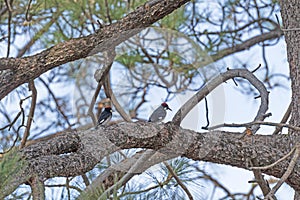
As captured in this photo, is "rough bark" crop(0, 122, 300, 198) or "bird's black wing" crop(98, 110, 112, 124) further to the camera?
"bird's black wing" crop(98, 110, 112, 124)

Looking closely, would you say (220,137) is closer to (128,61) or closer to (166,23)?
(128,61)

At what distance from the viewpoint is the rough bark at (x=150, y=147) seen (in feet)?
2.87

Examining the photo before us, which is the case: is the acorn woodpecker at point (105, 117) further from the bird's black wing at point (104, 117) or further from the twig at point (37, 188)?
the twig at point (37, 188)

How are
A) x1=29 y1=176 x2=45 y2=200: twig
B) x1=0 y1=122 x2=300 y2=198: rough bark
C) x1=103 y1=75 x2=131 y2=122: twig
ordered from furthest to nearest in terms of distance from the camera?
1. x1=103 y1=75 x2=131 y2=122: twig
2. x1=0 y1=122 x2=300 y2=198: rough bark
3. x1=29 y1=176 x2=45 y2=200: twig

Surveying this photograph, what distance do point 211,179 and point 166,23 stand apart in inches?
21.5

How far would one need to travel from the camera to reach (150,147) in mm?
1007

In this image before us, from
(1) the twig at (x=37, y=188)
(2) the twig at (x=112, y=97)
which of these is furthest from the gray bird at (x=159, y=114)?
(1) the twig at (x=37, y=188)

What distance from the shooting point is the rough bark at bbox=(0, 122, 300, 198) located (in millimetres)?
873

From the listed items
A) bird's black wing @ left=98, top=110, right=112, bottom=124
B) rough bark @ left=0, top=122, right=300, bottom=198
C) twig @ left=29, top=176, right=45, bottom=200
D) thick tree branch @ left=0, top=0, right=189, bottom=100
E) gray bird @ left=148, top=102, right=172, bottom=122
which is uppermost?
thick tree branch @ left=0, top=0, right=189, bottom=100

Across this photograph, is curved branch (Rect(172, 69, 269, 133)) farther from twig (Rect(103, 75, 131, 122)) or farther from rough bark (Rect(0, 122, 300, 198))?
twig (Rect(103, 75, 131, 122))

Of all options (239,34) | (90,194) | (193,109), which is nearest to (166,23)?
(239,34)

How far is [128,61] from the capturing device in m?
1.73

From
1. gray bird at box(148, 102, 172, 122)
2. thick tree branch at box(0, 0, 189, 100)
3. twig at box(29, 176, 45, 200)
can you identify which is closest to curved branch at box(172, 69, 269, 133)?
gray bird at box(148, 102, 172, 122)

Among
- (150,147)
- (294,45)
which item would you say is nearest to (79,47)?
(150,147)
